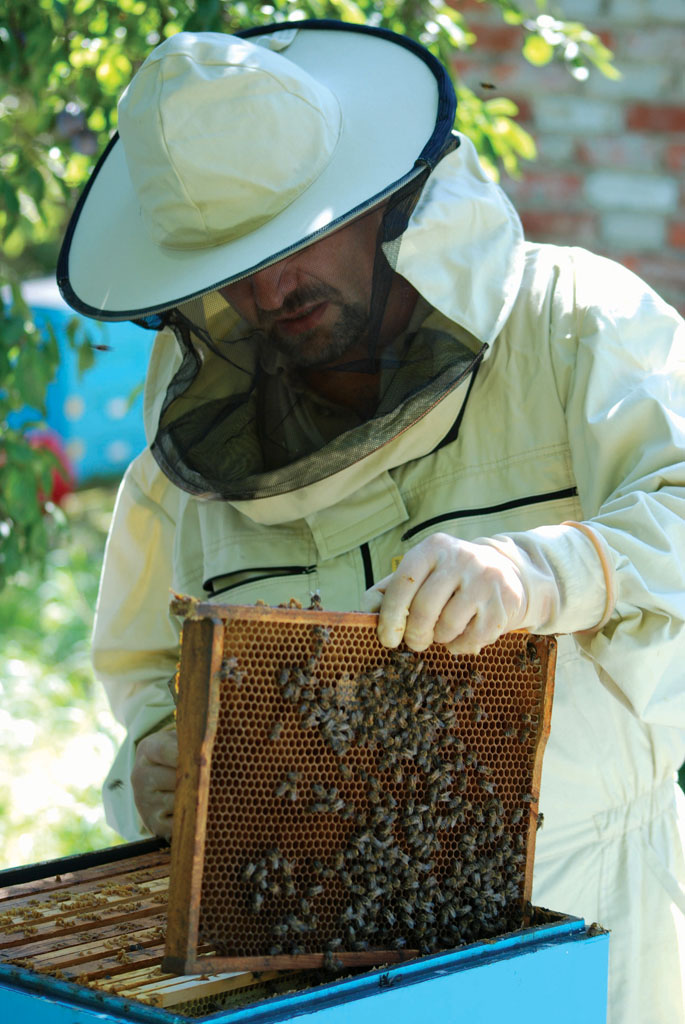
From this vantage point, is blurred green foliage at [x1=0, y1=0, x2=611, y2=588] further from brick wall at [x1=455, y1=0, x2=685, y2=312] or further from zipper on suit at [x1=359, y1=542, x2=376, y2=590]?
brick wall at [x1=455, y1=0, x2=685, y2=312]

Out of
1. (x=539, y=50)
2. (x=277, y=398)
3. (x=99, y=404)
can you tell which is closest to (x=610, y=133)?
(x=539, y=50)

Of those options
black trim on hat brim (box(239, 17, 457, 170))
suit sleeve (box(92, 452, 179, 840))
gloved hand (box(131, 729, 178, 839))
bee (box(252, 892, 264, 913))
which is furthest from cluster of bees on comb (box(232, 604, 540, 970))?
suit sleeve (box(92, 452, 179, 840))

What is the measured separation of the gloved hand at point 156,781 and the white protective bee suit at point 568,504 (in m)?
0.35

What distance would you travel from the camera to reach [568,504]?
2.16m

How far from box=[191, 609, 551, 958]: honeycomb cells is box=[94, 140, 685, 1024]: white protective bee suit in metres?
0.25

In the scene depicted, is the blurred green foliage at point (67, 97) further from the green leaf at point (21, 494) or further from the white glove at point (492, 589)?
the white glove at point (492, 589)

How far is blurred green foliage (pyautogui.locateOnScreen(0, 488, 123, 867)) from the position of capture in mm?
4492

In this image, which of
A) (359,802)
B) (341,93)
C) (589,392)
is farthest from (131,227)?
(359,802)

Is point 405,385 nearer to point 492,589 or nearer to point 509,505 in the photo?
point 509,505

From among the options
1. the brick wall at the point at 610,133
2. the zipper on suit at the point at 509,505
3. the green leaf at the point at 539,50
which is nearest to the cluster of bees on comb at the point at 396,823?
the zipper on suit at the point at 509,505

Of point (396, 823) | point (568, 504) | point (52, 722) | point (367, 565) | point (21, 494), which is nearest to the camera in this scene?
point (396, 823)

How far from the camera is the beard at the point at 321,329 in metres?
2.20

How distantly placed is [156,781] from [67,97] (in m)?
2.05

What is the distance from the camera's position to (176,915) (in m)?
1.53
